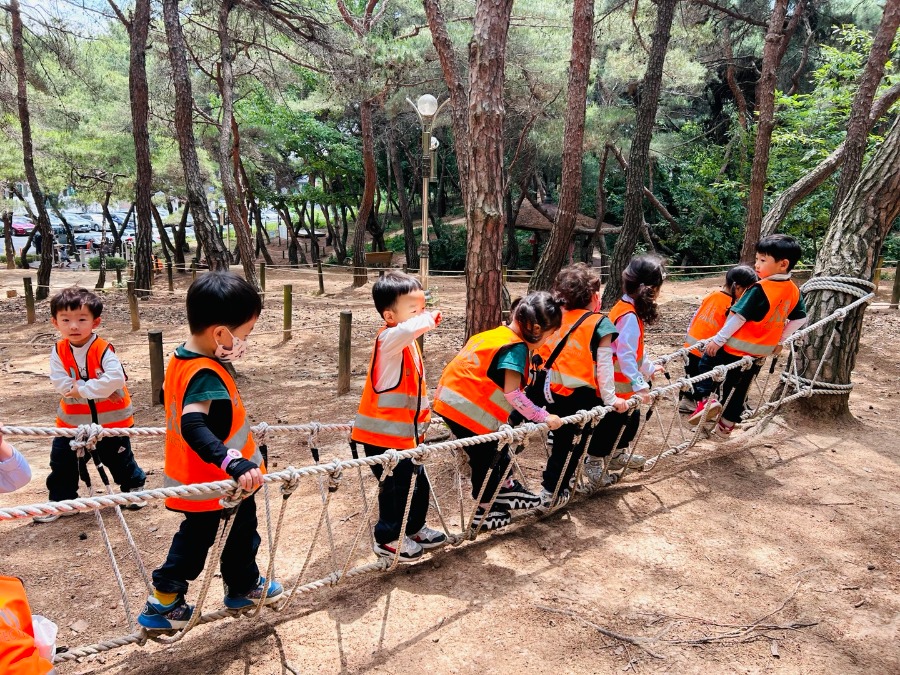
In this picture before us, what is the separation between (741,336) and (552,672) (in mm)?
2232

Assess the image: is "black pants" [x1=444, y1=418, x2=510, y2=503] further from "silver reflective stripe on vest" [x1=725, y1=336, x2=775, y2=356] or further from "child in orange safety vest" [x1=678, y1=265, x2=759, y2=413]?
"child in orange safety vest" [x1=678, y1=265, x2=759, y2=413]

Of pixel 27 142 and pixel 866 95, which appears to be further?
pixel 27 142

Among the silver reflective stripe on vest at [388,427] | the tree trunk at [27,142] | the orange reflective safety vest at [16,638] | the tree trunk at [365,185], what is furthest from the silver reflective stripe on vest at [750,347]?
the tree trunk at [27,142]

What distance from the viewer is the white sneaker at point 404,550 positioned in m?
2.35

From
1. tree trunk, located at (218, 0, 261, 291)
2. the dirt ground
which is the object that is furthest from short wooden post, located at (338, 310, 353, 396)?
tree trunk, located at (218, 0, 261, 291)

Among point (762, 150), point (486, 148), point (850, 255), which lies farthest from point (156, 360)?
point (762, 150)

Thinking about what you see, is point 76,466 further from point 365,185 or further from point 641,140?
point 365,185

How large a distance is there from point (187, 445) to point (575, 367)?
1628mm

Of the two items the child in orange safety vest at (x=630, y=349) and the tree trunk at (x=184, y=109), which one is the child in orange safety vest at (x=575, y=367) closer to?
the child in orange safety vest at (x=630, y=349)

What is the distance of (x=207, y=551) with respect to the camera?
6.32 feet

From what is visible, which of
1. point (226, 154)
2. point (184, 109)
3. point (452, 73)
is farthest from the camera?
point (226, 154)

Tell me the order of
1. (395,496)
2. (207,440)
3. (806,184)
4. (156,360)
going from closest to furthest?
(207,440), (395,496), (156,360), (806,184)

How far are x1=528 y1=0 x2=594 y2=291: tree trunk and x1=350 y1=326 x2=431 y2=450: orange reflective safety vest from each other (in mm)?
4410

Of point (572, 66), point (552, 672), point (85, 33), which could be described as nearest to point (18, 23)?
point (85, 33)
